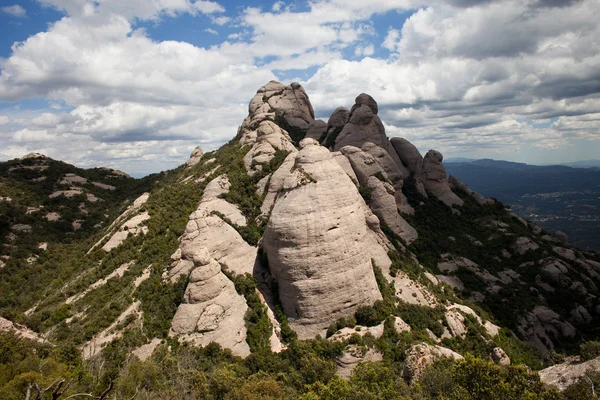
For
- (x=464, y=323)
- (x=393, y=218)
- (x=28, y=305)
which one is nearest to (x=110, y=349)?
(x=28, y=305)

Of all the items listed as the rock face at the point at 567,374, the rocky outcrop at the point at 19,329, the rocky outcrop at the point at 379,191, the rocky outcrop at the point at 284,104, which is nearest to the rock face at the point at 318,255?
the rocky outcrop at the point at 379,191

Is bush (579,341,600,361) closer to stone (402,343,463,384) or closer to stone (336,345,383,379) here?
stone (402,343,463,384)

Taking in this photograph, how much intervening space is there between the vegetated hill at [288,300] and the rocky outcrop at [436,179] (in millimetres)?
15054

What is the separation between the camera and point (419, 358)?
28.6m

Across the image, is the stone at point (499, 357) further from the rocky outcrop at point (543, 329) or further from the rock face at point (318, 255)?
the rock face at point (318, 255)

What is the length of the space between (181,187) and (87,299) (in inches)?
894

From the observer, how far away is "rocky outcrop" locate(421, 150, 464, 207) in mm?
71731

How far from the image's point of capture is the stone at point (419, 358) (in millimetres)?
27478

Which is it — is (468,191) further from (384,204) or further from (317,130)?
(317,130)

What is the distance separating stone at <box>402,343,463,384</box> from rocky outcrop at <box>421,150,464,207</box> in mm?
46293

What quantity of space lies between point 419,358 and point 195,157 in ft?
217

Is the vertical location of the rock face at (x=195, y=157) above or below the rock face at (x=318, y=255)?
above

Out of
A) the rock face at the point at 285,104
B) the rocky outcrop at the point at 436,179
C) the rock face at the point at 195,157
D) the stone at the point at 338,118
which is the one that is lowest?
the rocky outcrop at the point at 436,179

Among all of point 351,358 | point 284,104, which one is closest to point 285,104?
point 284,104
